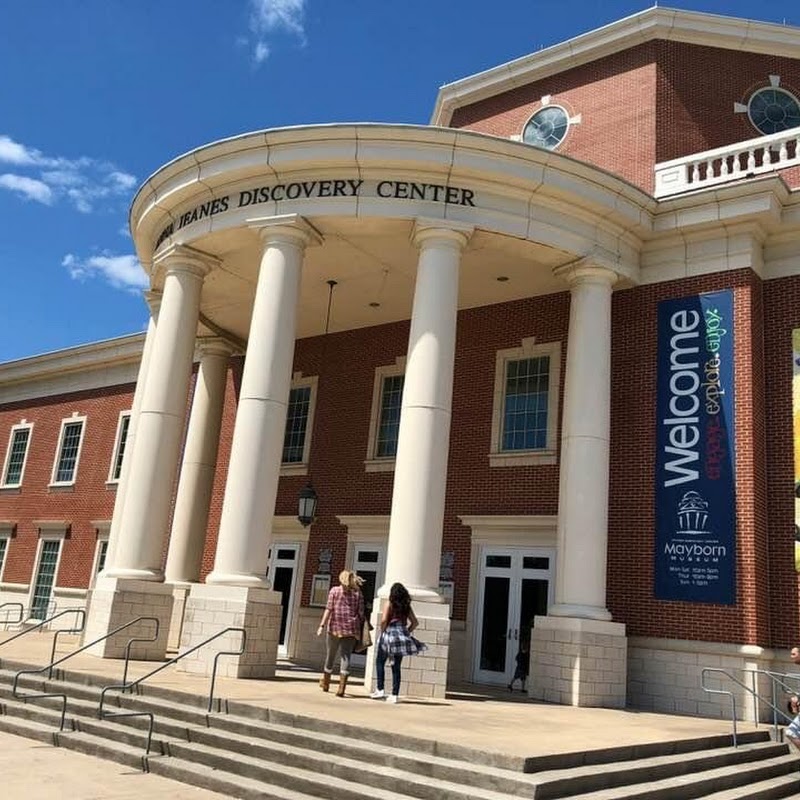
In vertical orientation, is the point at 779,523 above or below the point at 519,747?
above

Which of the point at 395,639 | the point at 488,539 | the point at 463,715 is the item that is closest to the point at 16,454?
the point at 488,539

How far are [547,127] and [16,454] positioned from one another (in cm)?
2221

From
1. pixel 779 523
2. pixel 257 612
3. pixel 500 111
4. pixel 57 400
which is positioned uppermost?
pixel 500 111

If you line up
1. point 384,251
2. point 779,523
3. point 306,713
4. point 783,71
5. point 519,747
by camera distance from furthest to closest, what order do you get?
point 783,71 → point 384,251 → point 779,523 → point 306,713 → point 519,747

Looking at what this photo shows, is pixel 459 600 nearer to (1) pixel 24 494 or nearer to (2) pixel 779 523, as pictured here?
(2) pixel 779 523

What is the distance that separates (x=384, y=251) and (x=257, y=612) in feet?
23.4

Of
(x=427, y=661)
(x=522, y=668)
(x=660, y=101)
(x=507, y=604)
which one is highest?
(x=660, y=101)

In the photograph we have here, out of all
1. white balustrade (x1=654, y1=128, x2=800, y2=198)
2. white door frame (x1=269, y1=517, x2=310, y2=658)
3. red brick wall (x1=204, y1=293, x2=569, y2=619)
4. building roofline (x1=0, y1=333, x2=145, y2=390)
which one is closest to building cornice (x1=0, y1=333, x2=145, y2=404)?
building roofline (x1=0, y1=333, x2=145, y2=390)

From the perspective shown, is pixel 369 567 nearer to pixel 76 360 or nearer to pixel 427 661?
pixel 427 661

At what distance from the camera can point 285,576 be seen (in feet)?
69.5

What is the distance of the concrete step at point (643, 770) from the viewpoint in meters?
7.54

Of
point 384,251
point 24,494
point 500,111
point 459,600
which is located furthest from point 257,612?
point 24,494

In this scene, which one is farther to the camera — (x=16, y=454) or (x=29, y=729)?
(x=16, y=454)

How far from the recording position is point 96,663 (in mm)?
13617
